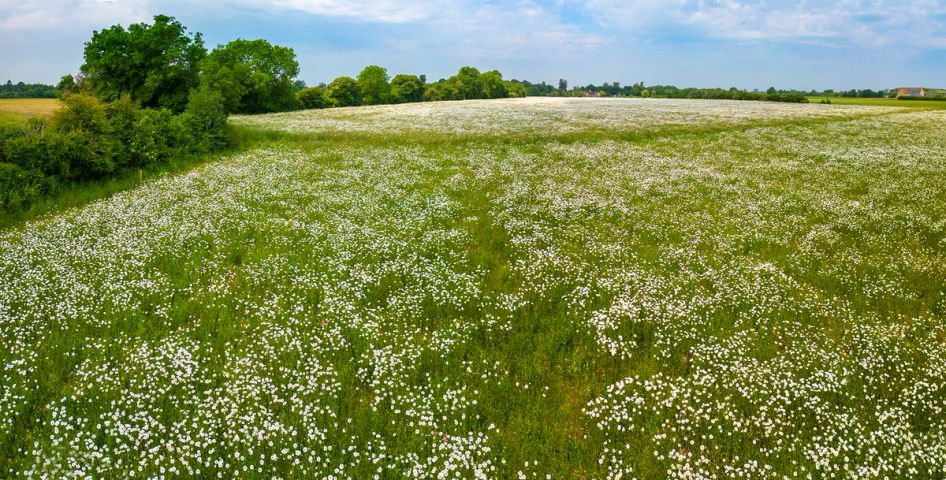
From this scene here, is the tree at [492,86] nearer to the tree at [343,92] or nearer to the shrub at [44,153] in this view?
the tree at [343,92]

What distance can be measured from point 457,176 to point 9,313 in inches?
602

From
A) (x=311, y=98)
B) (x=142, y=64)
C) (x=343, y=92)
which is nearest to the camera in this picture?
(x=142, y=64)

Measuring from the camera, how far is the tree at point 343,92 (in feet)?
351

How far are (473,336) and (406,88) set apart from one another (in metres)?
126

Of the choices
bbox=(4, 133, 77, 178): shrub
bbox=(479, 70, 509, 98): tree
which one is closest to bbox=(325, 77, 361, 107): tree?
bbox=(479, 70, 509, 98): tree

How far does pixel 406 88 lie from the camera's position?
126m

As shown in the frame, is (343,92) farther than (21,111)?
Yes

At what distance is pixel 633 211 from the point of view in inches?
641

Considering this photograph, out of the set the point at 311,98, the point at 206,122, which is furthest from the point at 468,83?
the point at 206,122

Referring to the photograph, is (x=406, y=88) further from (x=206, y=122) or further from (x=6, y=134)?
(x=6, y=134)

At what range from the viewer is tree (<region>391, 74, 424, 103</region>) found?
4830 inches

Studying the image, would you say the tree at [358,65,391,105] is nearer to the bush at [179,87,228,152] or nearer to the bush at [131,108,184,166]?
the bush at [179,87,228,152]

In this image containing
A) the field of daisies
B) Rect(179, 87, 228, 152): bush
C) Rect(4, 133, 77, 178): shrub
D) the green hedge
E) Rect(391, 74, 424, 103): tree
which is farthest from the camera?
Rect(391, 74, 424, 103): tree

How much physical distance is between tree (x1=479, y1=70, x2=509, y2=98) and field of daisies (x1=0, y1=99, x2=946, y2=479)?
428ft
